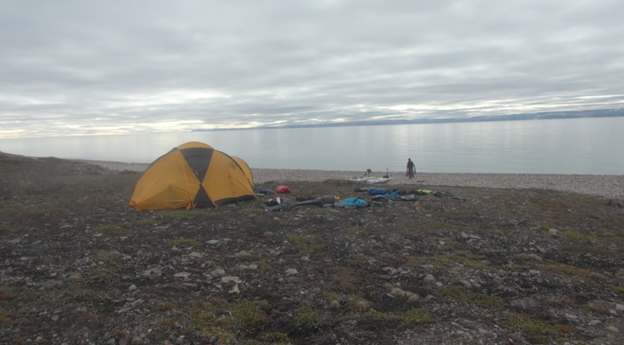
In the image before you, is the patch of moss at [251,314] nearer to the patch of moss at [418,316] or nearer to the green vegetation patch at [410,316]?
the green vegetation patch at [410,316]

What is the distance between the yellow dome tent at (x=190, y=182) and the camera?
38.1 feet

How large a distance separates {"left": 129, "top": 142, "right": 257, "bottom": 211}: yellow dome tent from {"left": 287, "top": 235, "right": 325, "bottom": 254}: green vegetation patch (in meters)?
4.30

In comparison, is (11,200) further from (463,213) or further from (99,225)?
(463,213)

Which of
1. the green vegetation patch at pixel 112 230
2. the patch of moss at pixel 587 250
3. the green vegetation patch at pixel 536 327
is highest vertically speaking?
the green vegetation patch at pixel 112 230

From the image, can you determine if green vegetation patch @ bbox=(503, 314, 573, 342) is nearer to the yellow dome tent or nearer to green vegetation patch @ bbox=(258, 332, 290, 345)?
green vegetation patch @ bbox=(258, 332, 290, 345)

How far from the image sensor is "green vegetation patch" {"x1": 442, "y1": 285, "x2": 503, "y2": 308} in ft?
18.2

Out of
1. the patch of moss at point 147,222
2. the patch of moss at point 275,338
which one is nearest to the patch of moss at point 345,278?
the patch of moss at point 275,338

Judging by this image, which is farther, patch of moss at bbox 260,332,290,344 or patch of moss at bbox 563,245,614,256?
patch of moss at bbox 563,245,614,256

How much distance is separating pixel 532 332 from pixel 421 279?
195 centimetres

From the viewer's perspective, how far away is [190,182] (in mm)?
12039

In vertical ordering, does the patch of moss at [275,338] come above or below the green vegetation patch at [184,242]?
below

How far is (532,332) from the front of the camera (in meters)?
4.70

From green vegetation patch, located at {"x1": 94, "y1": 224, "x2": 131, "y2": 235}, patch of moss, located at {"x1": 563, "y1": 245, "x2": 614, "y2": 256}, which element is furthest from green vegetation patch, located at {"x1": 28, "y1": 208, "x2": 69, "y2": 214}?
patch of moss, located at {"x1": 563, "y1": 245, "x2": 614, "y2": 256}

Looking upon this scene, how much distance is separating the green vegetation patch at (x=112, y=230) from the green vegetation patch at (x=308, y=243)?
3.90m
